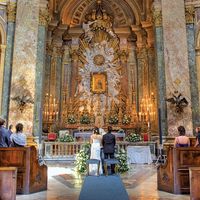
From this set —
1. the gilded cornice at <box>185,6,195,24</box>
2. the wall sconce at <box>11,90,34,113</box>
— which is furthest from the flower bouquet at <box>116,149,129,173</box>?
the gilded cornice at <box>185,6,195,24</box>

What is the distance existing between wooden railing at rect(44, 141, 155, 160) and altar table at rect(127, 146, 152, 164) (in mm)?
228

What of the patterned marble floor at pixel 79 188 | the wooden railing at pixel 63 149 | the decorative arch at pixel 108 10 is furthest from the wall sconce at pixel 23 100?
the decorative arch at pixel 108 10

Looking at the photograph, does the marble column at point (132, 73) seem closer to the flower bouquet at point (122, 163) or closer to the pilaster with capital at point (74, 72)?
the pilaster with capital at point (74, 72)

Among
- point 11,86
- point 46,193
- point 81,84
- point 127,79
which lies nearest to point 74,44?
point 81,84

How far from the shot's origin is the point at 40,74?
1052 cm

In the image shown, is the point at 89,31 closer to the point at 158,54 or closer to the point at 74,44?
the point at 74,44

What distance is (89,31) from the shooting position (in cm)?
1517

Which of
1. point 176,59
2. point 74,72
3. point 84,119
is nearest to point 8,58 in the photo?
point 74,72

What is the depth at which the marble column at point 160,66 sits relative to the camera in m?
10.2

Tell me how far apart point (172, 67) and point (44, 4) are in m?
5.66

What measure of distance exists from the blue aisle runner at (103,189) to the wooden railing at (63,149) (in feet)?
12.1

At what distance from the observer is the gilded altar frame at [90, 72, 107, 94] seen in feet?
47.1

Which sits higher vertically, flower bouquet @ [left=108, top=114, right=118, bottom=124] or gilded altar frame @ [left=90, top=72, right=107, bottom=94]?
gilded altar frame @ [left=90, top=72, right=107, bottom=94]

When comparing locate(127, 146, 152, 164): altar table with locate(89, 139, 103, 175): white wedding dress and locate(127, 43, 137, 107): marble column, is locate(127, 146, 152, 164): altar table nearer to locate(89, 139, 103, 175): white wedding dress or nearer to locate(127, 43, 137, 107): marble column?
locate(89, 139, 103, 175): white wedding dress
